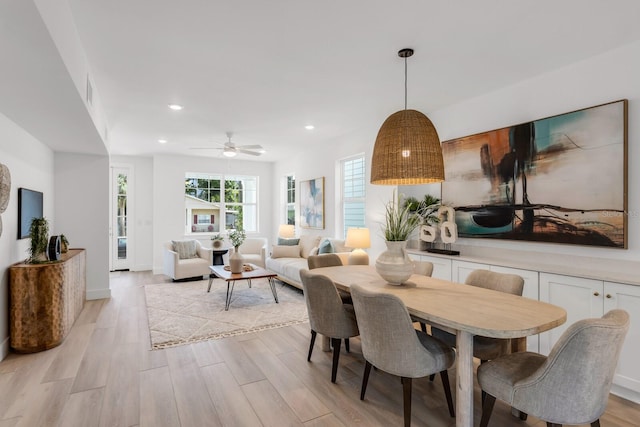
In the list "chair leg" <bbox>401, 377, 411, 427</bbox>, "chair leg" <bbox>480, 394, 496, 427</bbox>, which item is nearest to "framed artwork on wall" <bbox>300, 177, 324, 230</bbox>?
"chair leg" <bbox>401, 377, 411, 427</bbox>

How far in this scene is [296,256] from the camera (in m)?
6.42

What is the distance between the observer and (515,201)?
340cm

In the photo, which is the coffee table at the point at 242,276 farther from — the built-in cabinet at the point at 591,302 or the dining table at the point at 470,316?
the built-in cabinet at the point at 591,302

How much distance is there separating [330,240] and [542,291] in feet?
10.7

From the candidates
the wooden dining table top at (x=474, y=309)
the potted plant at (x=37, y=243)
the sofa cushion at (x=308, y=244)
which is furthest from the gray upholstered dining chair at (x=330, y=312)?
the sofa cushion at (x=308, y=244)

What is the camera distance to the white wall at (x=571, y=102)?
2631 mm

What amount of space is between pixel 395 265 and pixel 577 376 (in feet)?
4.06

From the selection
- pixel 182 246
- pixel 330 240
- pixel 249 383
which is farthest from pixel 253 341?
pixel 182 246

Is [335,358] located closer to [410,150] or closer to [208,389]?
[208,389]

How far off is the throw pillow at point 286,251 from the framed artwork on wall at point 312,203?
1.98 ft

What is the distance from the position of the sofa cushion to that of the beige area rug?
75cm

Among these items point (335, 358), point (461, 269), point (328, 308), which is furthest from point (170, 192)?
point (461, 269)

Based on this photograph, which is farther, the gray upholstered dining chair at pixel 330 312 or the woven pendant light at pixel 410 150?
the gray upholstered dining chair at pixel 330 312

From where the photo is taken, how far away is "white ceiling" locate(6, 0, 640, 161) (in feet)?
7.26
